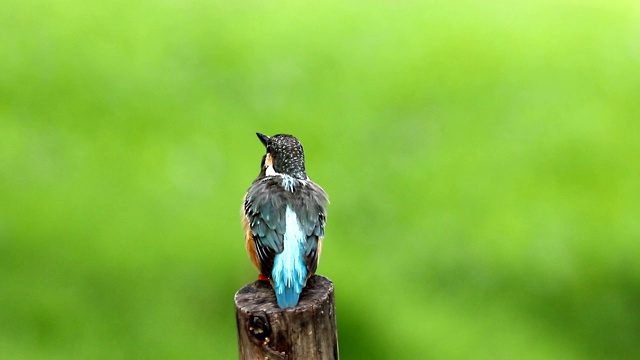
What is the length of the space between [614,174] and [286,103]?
234 cm

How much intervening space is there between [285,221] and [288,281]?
1.55 feet

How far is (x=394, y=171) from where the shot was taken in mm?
6477

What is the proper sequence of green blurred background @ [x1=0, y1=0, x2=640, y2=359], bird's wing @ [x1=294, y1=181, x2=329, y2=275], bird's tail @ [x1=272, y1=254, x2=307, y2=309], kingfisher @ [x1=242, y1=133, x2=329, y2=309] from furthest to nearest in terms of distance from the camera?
green blurred background @ [x1=0, y1=0, x2=640, y2=359]
bird's wing @ [x1=294, y1=181, x2=329, y2=275]
kingfisher @ [x1=242, y1=133, x2=329, y2=309]
bird's tail @ [x1=272, y1=254, x2=307, y2=309]

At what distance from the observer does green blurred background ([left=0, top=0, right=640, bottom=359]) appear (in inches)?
229

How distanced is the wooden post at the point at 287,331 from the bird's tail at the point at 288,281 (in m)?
0.03

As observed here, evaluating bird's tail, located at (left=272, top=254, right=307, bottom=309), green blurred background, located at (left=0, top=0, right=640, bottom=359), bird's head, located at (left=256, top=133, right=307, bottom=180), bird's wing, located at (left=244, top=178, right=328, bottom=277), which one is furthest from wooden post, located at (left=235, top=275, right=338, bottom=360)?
green blurred background, located at (left=0, top=0, right=640, bottom=359)

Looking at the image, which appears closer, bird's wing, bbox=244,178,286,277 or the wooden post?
the wooden post

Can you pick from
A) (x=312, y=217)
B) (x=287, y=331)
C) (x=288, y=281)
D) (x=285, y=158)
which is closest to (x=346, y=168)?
(x=285, y=158)

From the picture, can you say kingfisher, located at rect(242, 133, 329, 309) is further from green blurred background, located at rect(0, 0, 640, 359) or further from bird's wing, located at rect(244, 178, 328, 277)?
green blurred background, located at rect(0, 0, 640, 359)

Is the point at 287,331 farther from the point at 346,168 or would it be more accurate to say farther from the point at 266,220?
the point at 346,168

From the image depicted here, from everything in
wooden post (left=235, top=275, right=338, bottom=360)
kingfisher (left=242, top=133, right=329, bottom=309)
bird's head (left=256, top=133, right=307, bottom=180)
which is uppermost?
bird's head (left=256, top=133, right=307, bottom=180)

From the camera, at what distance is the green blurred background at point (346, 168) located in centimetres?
582

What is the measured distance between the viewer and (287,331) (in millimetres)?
3150

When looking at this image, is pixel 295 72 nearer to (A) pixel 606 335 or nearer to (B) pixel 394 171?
(B) pixel 394 171
